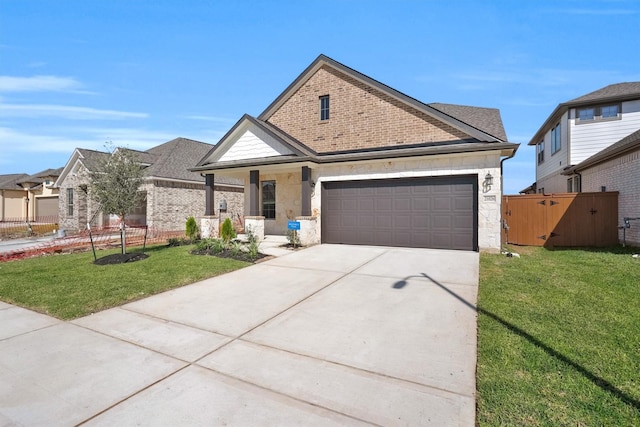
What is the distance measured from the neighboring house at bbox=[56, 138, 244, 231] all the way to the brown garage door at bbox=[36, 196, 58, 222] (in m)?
8.47

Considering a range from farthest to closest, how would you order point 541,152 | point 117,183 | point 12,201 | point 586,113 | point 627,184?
point 12,201, point 541,152, point 586,113, point 627,184, point 117,183

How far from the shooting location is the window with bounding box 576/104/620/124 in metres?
16.5

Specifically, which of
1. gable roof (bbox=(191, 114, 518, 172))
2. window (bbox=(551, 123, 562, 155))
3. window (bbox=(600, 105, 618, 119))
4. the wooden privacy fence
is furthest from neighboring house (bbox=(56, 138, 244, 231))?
window (bbox=(600, 105, 618, 119))

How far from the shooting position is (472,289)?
6152 mm

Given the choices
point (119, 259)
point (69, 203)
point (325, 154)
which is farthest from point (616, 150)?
point (69, 203)

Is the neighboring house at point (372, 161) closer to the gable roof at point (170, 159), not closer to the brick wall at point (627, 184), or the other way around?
the brick wall at point (627, 184)

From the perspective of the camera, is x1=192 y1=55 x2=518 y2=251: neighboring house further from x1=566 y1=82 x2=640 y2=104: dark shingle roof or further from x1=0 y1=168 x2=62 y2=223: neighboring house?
x1=0 y1=168 x2=62 y2=223: neighboring house

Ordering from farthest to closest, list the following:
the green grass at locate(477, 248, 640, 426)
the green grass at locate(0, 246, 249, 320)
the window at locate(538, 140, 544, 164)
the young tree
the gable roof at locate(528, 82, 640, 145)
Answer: the window at locate(538, 140, 544, 164)
the gable roof at locate(528, 82, 640, 145)
the young tree
the green grass at locate(0, 246, 249, 320)
the green grass at locate(477, 248, 640, 426)

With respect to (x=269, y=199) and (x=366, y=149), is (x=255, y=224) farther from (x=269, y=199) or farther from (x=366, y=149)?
(x=366, y=149)

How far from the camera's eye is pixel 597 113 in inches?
664

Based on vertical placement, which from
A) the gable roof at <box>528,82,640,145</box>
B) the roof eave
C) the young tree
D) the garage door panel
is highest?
the gable roof at <box>528,82,640,145</box>

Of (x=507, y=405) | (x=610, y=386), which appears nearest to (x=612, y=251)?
(x=610, y=386)

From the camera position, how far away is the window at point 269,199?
16531mm

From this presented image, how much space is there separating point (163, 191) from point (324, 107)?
1174 centimetres
